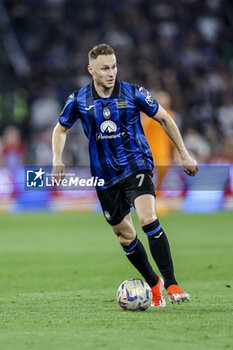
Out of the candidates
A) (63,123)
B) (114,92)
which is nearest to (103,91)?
(114,92)

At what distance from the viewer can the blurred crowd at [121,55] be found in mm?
20750

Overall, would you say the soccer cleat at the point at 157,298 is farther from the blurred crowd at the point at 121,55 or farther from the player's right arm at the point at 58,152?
the blurred crowd at the point at 121,55

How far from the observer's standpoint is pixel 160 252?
6000mm

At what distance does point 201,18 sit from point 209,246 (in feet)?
44.8

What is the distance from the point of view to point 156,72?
21469 millimetres

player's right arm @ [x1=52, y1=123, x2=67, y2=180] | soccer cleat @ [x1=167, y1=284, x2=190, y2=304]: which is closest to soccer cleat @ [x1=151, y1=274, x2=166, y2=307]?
soccer cleat @ [x1=167, y1=284, x2=190, y2=304]

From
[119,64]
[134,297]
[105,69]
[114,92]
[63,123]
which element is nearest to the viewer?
[134,297]

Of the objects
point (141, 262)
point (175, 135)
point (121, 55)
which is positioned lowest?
point (141, 262)

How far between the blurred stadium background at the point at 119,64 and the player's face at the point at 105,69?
11344 mm

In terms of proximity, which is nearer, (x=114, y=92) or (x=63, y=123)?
(x=114, y=92)

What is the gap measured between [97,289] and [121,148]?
191cm

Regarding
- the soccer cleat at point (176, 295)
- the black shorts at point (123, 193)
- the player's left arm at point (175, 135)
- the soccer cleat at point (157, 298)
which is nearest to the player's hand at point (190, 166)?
the player's left arm at point (175, 135)

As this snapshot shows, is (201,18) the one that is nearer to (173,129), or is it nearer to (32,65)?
(32,65)

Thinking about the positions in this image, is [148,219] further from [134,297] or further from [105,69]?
[105,69]
